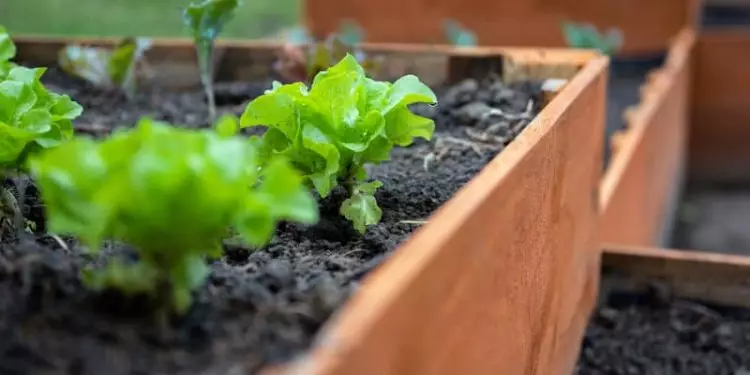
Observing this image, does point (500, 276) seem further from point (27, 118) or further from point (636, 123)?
point (636, 123)

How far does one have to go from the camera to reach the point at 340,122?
825 millimetres

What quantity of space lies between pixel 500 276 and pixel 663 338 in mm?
741

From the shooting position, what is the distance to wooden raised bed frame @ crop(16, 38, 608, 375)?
0.49 meters

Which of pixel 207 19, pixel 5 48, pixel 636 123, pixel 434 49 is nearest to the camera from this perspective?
pixel 5 48

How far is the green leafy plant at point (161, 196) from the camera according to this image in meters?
0.47

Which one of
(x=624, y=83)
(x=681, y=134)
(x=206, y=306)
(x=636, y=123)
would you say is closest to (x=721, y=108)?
(x=681, y=134)

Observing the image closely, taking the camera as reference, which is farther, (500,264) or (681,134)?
(681,134)

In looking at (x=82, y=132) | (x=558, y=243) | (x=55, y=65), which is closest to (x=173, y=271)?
(x=558, y=243)

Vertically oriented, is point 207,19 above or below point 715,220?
above

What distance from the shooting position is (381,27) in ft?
12.0

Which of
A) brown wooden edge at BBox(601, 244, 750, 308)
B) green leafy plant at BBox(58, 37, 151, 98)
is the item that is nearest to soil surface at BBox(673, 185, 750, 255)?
brown wooden edge at BBox(601, 244, 750, 308)

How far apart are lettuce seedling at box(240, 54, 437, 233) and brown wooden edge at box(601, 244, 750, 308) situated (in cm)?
74

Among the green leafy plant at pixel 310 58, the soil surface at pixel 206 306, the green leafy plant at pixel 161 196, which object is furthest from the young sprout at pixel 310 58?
the green leafy plant at pixel 161 196

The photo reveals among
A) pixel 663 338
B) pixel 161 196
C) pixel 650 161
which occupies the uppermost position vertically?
pixel 161 196
